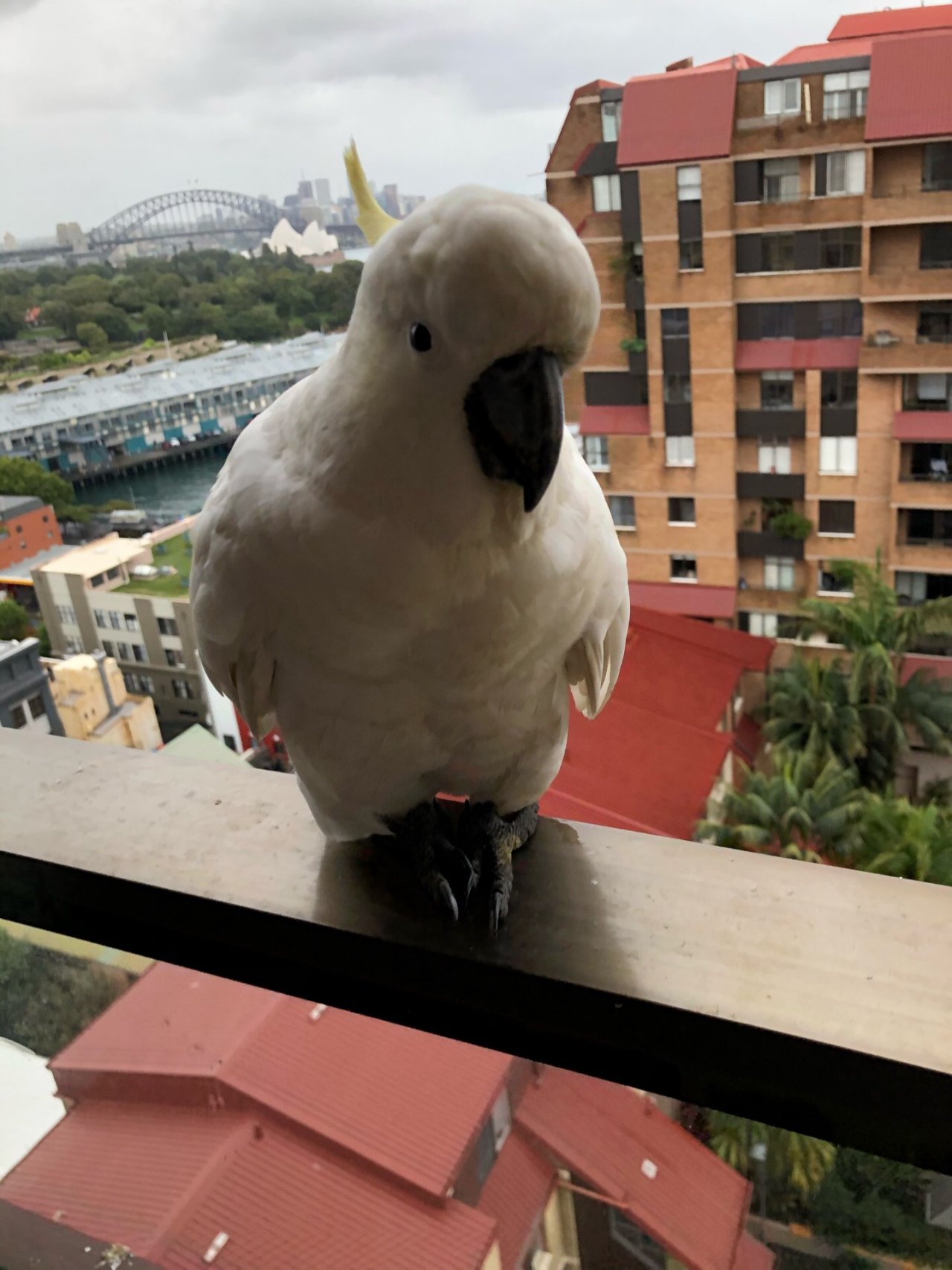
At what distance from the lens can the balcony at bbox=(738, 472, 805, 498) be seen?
4.20 metres

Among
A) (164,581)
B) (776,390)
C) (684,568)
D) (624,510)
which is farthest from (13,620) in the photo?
(776,390)

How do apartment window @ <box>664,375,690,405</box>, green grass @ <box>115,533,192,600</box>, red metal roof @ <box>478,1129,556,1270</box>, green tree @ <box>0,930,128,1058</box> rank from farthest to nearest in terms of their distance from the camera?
apartment window @ <box>664,375,690,405</box>
green grass @ <box>115,533,192,600</box>
green tree @ <box>0,930,128,1058</box>
red metal roof @ <box>478,1129,556,1270</box>

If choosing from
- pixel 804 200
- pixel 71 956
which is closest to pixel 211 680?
pixel 71 956

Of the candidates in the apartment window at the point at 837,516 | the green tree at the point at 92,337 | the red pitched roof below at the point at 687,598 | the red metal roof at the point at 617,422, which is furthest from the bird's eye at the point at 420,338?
the apartment window at the point at 837,516

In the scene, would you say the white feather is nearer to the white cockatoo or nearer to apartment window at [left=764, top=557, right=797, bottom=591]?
the white cockatoo

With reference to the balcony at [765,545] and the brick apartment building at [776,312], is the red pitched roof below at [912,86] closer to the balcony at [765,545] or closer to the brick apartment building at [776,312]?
the brick apartment building at [776,312]

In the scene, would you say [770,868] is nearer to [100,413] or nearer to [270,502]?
[270,502]

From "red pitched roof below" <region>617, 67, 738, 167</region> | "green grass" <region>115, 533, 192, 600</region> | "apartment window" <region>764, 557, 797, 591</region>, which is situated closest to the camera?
"green grass" <region>115, 533, 192, 600</region>

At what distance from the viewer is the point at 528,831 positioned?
98 cm

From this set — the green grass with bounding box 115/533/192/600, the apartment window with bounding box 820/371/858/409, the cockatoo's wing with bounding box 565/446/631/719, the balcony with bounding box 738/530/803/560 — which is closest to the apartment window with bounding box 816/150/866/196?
the apartment window with bounding box 820/371/858/409

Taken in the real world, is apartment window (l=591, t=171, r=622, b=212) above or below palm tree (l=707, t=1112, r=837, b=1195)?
above

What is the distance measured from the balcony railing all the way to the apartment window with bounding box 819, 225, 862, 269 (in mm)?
3240

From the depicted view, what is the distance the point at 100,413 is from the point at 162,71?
925 millimetres

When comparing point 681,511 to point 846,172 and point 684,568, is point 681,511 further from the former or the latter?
point 846,172
